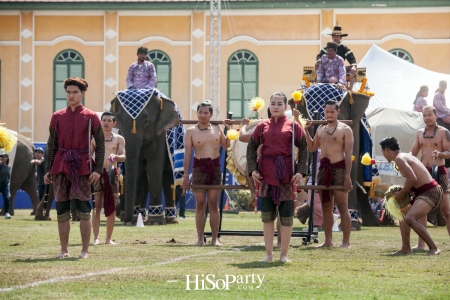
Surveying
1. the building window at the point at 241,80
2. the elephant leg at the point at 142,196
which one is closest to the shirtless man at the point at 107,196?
the elephant leg at the point at 142,196

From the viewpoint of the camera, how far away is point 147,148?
19.9 m

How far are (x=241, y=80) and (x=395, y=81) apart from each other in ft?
42.3

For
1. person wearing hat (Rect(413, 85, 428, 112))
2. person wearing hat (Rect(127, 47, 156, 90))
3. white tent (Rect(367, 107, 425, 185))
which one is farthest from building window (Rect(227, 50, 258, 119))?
person wearing hat (Rect(127, 47, 156, 90))

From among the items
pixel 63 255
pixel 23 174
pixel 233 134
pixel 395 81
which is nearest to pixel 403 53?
pixel 395 81

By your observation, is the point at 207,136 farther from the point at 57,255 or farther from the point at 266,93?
the point at 266,93

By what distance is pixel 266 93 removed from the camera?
38.2 metres

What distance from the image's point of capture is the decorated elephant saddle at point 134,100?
19172 mm

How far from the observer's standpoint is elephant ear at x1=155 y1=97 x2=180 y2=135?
64.5 ft

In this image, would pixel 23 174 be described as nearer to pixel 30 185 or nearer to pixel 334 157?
pixel 30 185

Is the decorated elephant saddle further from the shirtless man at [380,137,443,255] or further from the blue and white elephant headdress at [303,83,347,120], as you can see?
the shirtless man at [380,137,443,255]

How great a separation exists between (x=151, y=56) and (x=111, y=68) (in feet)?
5.26

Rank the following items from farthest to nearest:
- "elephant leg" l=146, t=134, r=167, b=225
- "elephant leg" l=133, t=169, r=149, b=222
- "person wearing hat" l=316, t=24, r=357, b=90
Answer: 1. "elephant leg" l=133, t=169, r=149, b=222
2. "elephant leg" l=146, t=134, r=167, b=225
3. "person wearing hat" l=316, t=24, r=357, b=90

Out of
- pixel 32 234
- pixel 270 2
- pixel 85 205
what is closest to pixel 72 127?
pixel 85 205

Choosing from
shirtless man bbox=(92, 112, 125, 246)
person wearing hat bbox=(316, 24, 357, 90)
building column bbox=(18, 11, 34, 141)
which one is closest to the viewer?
shirtless man bbox=(92, 112, 125, 246)
